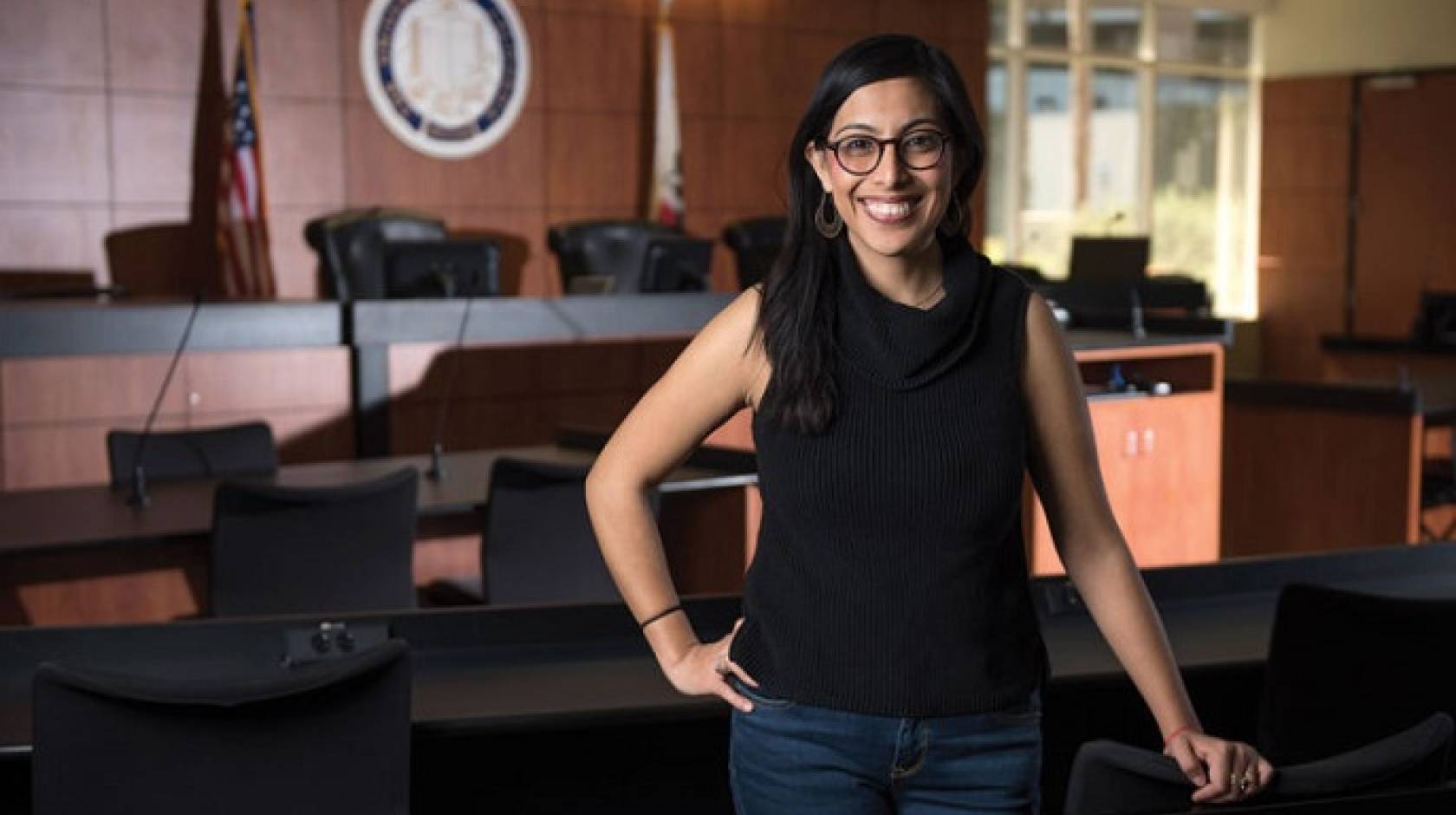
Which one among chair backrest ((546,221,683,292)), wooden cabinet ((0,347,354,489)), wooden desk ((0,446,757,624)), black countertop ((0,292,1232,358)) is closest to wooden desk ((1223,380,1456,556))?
black countertop ((0,292,1232,358))

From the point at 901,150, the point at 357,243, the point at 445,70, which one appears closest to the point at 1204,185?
the point at 445,70

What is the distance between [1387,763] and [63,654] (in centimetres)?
177

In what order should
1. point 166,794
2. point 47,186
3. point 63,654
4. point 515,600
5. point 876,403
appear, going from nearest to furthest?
point 876,403 < point 166,794 < point 63,654 < point 515,600 < point 47,186

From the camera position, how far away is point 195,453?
5.14 metres

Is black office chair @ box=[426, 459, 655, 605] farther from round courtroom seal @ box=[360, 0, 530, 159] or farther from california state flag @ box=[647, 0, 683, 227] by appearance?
california state flag @ box=[647, 0, 683, 227]

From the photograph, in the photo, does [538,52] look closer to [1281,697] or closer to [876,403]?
[1281,697]

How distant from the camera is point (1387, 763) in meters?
1.69

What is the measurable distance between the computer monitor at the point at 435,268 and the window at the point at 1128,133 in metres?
6.83

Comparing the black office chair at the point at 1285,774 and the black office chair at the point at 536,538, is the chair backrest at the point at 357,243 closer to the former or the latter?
the black office chair at the point at 536,538

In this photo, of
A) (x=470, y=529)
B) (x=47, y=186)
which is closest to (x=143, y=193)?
(x=47, y=186)

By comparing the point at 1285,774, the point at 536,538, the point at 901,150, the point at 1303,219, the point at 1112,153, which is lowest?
the point at 536,538

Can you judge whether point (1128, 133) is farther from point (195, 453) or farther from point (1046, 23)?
point (195, 453)

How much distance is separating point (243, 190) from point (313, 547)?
15.6 ft

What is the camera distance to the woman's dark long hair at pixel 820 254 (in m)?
1.59
